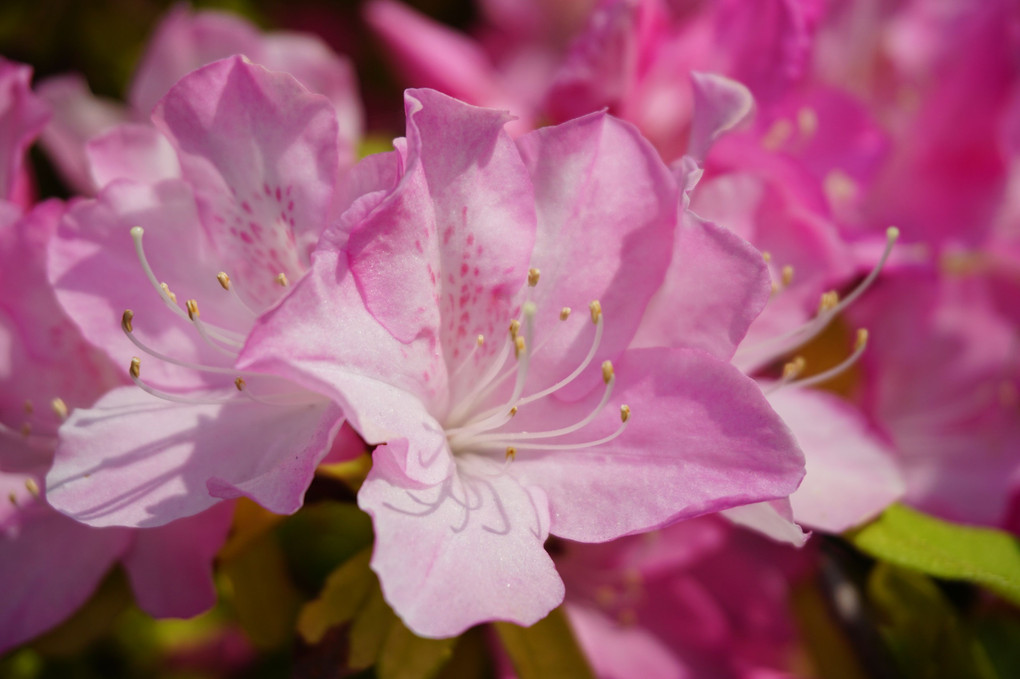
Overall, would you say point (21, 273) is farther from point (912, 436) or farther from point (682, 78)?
point (912, 436)

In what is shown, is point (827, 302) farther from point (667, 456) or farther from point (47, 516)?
point (47, 516)

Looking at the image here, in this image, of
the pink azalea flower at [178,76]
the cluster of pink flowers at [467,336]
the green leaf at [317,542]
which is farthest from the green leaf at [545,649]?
the pink azalea flower at [178,76]

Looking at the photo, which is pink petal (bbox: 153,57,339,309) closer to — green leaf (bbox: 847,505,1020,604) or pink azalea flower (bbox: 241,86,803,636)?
pink azalea flower (bbox: 241,86,803,636)

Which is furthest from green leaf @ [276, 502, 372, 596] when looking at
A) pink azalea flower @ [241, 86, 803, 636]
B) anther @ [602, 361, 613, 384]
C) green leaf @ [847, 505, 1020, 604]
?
green leaf @ [847, 505, 1020, 604]

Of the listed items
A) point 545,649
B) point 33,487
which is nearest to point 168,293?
point 33,487

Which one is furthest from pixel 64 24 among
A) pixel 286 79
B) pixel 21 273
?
pixel 286 79

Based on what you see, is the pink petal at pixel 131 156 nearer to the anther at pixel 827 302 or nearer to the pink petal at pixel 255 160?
the pink petal at pixel 255 160
